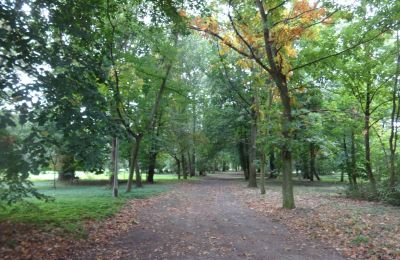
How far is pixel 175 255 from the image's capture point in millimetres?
6977

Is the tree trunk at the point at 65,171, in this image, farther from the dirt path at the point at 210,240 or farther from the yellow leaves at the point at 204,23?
the yellow leaves at the point at 204,23

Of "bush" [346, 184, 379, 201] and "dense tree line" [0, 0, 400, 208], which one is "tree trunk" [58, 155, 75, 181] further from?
"bush" [346, 184, 379, 201]

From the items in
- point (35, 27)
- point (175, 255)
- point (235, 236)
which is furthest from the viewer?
point (235, 236)

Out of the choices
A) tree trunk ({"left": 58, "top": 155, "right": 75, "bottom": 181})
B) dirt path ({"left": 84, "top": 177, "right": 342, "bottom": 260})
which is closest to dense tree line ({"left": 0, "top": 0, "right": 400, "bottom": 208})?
dirt path ({"left": 84, "top": 177, "right": 342, "bottom": 260})

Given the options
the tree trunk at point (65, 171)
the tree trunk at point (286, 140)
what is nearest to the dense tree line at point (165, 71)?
the tree trunk at point (286, 140)

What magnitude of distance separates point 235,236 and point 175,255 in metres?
2.11

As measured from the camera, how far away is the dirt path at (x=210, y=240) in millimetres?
6980

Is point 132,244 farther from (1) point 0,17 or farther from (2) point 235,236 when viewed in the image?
(1) point 0,17

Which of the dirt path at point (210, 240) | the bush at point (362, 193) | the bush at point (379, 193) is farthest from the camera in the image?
the bush at point (362, 193)

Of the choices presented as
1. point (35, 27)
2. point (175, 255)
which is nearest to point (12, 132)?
point (35, 27)

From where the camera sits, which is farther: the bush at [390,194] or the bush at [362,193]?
the bush at [362,193]

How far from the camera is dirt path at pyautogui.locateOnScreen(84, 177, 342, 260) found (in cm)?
698

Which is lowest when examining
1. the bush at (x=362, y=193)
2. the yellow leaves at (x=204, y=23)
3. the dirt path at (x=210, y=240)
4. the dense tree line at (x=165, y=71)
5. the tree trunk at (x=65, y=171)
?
the dirt path at (x=210, y=240)

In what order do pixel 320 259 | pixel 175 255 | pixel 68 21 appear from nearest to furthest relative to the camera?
1. pixel 320 259
2. pixel 175 255
3. pixel 68 21
